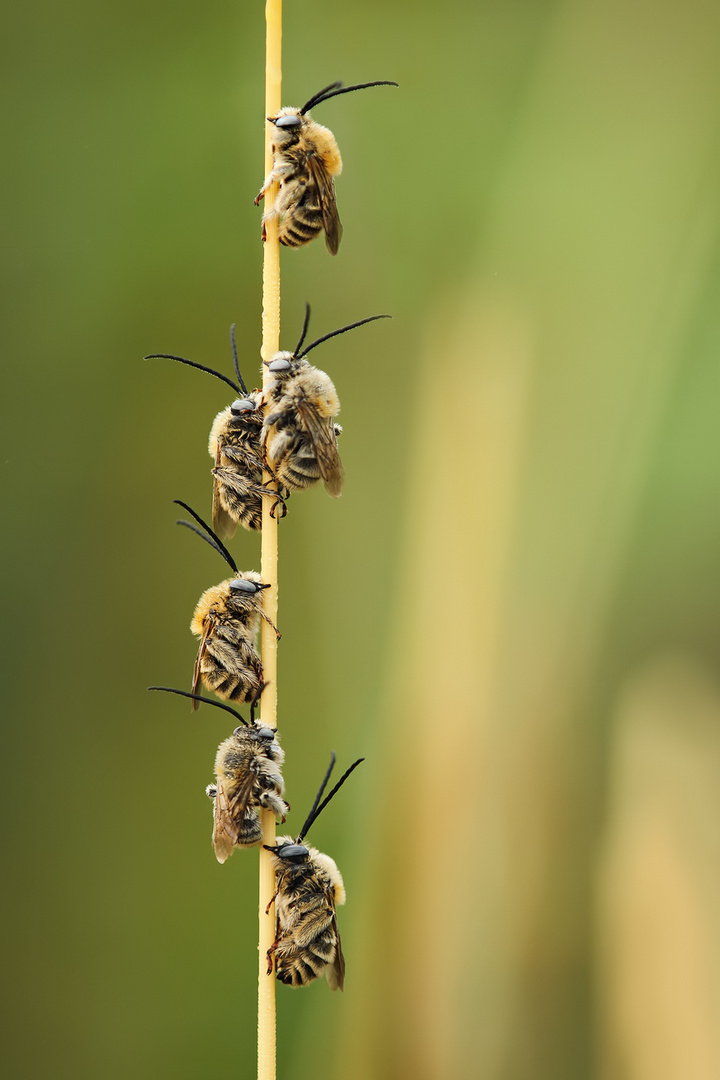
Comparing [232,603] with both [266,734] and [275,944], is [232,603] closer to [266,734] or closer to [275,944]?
[266,734]

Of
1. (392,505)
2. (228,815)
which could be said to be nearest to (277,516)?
(228,815)

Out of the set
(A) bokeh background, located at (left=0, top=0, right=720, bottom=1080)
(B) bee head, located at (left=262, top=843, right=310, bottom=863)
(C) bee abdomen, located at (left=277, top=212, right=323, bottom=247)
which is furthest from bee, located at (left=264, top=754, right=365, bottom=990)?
(A) bokeh background, located at (left=0, top=0, right=720, bottom=1080)

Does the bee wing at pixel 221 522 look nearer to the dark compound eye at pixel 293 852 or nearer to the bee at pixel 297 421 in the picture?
the bee at pixel 297 421

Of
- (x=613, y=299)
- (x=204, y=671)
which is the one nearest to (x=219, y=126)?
(x=613, y=299)

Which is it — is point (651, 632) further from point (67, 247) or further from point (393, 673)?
point (67, 247)

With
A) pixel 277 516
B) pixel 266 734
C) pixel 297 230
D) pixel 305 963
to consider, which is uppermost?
pixel 297 230

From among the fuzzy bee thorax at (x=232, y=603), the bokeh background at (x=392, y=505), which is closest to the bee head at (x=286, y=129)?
the fuzzy bee thorax at (x=232, y=603)

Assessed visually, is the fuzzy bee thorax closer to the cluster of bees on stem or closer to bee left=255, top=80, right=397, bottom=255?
the cluster of bees on stem

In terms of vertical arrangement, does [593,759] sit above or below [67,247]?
below
